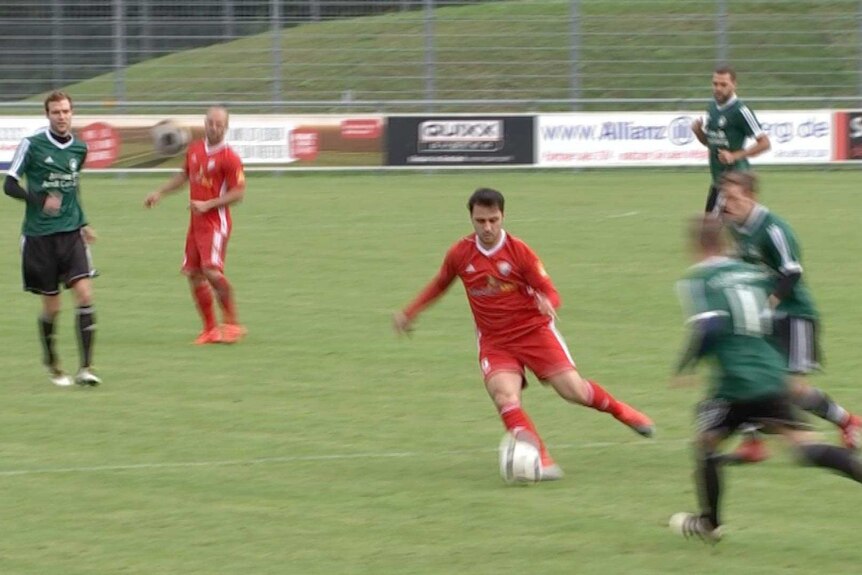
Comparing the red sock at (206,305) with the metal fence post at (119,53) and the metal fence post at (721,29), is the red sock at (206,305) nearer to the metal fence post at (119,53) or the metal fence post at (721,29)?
the metal fence post at (119,53)

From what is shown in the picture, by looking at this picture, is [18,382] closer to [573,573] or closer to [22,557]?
[22,557]

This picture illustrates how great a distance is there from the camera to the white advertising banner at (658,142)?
28.5 metres

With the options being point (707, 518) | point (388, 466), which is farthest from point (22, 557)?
point (707, 518)

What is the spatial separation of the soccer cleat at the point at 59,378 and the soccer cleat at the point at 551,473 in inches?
174

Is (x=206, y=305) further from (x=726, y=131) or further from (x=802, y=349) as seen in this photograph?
(x=802, y=349)

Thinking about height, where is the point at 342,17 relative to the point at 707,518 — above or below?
above

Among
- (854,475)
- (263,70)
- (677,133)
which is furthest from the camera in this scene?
(263,70)

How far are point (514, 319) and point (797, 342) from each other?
1582 millimetres

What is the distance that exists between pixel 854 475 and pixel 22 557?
363 cm

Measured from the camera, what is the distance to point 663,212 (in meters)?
22.4

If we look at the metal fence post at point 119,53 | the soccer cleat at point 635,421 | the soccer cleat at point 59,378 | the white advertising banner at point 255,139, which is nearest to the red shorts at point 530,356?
the soccer cleat at point 635,421

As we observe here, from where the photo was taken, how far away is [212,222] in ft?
44.0

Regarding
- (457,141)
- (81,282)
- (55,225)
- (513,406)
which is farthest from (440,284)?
(457,141)

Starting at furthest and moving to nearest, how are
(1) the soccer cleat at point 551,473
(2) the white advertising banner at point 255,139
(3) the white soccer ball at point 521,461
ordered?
(2) the white advertising banner at point 255,139 < (1) the soccer cleat at point 551,473 < (3) the white soccer ball at point 521,461
